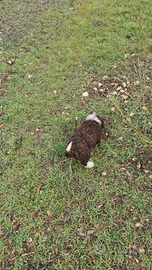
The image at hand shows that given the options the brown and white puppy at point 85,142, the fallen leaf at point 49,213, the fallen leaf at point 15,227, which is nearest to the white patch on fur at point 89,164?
the brown and white puppy at point 85,142

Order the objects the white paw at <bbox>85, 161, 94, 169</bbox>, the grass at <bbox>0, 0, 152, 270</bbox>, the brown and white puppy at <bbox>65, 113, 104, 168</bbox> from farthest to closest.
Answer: the white paw at <bbox>85, 161, 94, 169</bbox>
the brown and white puppy at <bbox>65, 113, 104, 168</bbox>
the grass at <bbox>0, 0, 152, 270</bbox>

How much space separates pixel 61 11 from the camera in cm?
527

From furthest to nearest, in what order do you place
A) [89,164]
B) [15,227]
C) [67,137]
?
[67,137] → [89,164] → [15,227]

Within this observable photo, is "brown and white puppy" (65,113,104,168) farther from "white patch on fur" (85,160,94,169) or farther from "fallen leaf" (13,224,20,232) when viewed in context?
"fallen leaf" (13,224,20,232)

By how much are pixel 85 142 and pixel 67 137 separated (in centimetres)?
68

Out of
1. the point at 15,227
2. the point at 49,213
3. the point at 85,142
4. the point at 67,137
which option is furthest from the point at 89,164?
the point at 15,227

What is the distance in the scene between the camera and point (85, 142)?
7.93 ft

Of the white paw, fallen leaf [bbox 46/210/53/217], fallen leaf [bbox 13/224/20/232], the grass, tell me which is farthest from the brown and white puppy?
fallen leaf [bbox 13/224/20/232]

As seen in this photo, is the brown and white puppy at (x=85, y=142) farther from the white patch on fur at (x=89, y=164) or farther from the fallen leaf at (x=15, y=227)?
the fallen leaf at (x=15, y=227)

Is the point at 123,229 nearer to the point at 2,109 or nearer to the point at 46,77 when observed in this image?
the point at 2,109

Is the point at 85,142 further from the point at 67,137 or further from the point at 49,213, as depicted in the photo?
the point at 49,213

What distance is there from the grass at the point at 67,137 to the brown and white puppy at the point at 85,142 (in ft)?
0.98

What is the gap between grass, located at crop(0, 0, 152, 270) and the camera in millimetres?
2184

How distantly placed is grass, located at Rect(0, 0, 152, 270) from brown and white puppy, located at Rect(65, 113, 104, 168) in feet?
0.98
